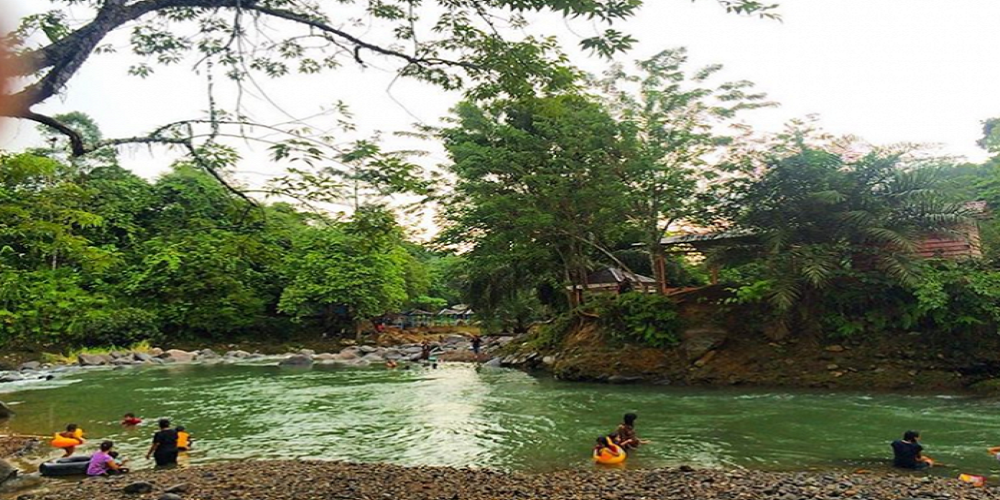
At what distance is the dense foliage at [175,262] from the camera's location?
6.88m

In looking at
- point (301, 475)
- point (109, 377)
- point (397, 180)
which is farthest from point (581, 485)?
point (109, 377)

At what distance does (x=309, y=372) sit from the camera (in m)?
26.4

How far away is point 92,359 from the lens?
29281 millimetres

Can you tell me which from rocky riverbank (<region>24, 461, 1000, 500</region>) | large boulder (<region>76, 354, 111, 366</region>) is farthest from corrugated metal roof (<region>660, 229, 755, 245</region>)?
large boulder (<region>76, 354, 111, 366</region>)

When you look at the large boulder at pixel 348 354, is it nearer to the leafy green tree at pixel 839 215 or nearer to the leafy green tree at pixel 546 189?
the leafy green tree at pixel 546 189

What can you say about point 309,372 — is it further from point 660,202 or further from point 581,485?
point 581,485

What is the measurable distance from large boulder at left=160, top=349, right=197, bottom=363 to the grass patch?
5.73 feet

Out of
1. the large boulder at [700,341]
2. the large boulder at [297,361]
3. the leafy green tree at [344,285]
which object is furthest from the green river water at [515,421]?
the leafy green tree at [344,285]

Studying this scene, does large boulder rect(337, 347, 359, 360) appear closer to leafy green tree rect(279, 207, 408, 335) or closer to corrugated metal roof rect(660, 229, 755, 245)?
leafy green tree rect(279, 207, 408, 335)

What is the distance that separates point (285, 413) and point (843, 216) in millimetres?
15341

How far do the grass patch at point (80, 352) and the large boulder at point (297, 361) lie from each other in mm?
8526

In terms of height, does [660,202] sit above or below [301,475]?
above

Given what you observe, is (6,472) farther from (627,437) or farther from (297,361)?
(297,361)

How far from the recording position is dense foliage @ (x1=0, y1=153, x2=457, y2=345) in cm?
688
